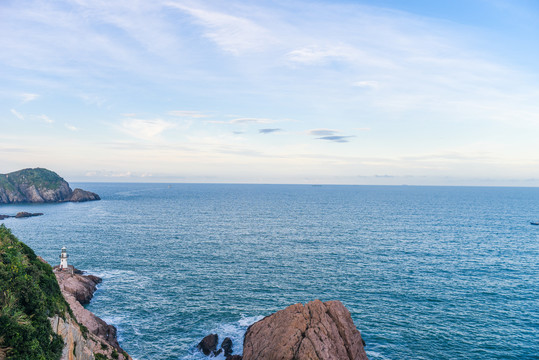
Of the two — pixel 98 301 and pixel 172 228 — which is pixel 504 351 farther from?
pixel 172 228

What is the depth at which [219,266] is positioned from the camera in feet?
257

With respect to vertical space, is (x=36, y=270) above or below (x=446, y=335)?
above

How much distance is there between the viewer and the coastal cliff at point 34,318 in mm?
21406

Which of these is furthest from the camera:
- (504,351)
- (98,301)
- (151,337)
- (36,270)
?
(98,301)

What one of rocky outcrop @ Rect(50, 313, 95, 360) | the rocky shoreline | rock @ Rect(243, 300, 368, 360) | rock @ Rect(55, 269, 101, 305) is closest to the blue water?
rock @ Rect(55, 269, 101, 305)

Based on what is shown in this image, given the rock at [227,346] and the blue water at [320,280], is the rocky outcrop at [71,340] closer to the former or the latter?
the blue water at [320,280]

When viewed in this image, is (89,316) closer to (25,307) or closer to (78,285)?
(78,285)

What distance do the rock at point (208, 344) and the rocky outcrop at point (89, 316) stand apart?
32.3 feet

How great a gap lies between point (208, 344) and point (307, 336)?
14743 mm

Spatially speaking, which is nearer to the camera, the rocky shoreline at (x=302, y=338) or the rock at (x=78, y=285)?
the rocky shoreline at (x=302, y=338)

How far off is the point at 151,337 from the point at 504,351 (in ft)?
162

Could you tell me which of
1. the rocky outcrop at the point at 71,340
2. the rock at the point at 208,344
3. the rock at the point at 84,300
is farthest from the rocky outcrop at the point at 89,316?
the rock at the point at 208,344

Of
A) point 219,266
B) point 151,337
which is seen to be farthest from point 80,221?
point 151,337

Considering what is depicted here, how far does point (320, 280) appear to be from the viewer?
69.0 m
